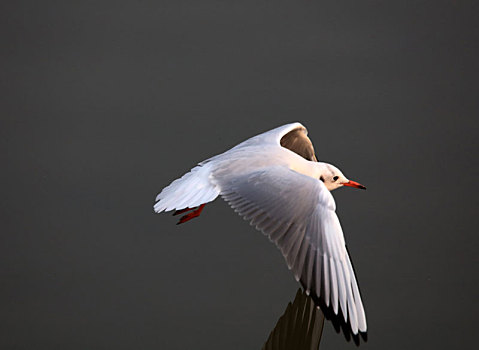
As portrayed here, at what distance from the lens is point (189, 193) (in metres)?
3.25

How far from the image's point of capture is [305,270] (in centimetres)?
281

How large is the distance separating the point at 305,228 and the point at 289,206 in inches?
4.7

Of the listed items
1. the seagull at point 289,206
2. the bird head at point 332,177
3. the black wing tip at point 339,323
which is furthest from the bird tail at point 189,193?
the black wing tip at point 339,323

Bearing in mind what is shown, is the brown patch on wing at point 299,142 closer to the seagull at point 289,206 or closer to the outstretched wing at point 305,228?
the seagull at point 289,206

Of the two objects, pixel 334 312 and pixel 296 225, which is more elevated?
pixel 296 225

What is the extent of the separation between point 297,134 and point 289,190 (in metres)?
1.12

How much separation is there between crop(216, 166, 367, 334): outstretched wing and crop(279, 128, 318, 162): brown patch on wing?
3.03 feet

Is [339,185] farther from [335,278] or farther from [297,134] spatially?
[335,278]

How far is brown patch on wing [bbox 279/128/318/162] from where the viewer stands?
159 inches

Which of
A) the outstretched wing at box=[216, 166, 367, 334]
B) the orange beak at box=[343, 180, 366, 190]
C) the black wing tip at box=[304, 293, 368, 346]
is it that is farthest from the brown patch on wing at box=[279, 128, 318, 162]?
the black wing tip at box=[304, 293, 368, 346]

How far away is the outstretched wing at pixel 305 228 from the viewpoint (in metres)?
2.72

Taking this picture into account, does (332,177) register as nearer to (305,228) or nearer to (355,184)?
(355,184)

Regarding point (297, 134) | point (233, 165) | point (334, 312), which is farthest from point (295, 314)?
point (297, 134)

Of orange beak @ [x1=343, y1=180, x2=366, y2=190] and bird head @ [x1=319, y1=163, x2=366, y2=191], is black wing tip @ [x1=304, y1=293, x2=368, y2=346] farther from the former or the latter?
orange beak @ [x1=343, y1=180, x2=366, y2=190]
